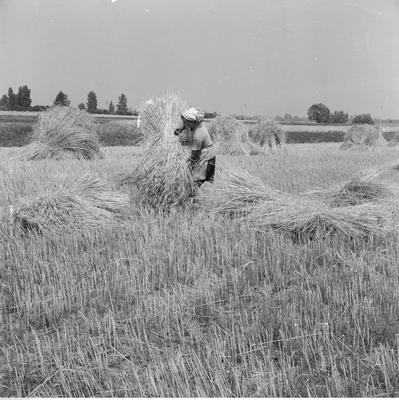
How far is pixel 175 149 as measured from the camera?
→ 291 inches

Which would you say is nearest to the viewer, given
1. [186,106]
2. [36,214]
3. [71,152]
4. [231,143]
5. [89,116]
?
[36,214]

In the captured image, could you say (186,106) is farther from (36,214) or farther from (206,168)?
(36,214)

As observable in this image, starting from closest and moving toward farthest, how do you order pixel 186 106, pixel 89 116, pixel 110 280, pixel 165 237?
pixel 110 280, pixel 165 237, pixel 186 106, pixel 89 116

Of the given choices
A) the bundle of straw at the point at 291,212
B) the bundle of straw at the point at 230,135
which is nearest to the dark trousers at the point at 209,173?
the bundle of straw at the point at 291,212

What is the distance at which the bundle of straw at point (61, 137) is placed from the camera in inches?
536

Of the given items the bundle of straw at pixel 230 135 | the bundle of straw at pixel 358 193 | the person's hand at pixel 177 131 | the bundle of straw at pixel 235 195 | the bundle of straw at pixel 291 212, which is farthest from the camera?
the bundle of straw at pixel 230 135

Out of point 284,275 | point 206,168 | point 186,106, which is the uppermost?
point 186,106

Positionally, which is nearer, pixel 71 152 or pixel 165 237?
pixel 165 237

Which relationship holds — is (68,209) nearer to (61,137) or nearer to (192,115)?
(192,115)

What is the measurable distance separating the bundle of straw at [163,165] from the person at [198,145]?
12cm

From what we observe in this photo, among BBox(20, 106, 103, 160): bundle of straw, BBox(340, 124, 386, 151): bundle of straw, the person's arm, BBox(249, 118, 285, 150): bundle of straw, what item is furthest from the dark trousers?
BBox(340, 124, 386, 151): bundle of straw

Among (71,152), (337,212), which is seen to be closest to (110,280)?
(337,212)

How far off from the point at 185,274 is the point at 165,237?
1.02 meters

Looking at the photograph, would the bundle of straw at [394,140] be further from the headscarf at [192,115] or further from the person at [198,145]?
the headscarf at [192,115]
